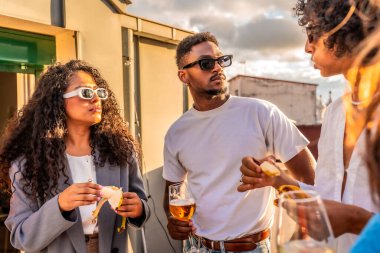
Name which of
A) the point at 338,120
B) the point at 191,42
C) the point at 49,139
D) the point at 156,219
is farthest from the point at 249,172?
the point at 156,219

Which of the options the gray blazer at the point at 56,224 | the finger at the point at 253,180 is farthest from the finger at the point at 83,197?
the finger at the point at 253,180

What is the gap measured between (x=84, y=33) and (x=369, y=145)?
395 centimetres

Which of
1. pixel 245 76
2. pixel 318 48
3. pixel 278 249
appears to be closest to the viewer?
pixel 278 249

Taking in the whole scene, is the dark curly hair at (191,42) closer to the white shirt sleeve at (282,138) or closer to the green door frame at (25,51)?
the white shirt sleeve at (282,138)

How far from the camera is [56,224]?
2146 mm

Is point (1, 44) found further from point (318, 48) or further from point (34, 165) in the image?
point (318, 48)

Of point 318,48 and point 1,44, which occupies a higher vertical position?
point 1,44

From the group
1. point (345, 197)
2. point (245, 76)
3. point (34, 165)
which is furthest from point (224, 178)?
point (245, 76)

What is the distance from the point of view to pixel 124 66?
4973 millimetres

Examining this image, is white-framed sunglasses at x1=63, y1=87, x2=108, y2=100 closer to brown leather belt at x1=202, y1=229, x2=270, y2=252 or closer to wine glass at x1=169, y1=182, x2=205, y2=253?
wine glass at x1=169, y1=182, x2=205, y2=253

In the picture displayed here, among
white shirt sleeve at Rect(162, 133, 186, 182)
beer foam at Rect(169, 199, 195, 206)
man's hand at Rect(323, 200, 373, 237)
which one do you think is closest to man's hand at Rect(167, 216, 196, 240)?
beer foam at Rect(169, 199, 195, 206)

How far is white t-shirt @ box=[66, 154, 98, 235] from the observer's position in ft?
7.88

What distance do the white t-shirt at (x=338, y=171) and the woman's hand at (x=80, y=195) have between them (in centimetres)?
123

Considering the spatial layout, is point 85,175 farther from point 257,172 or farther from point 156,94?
point 156,94
